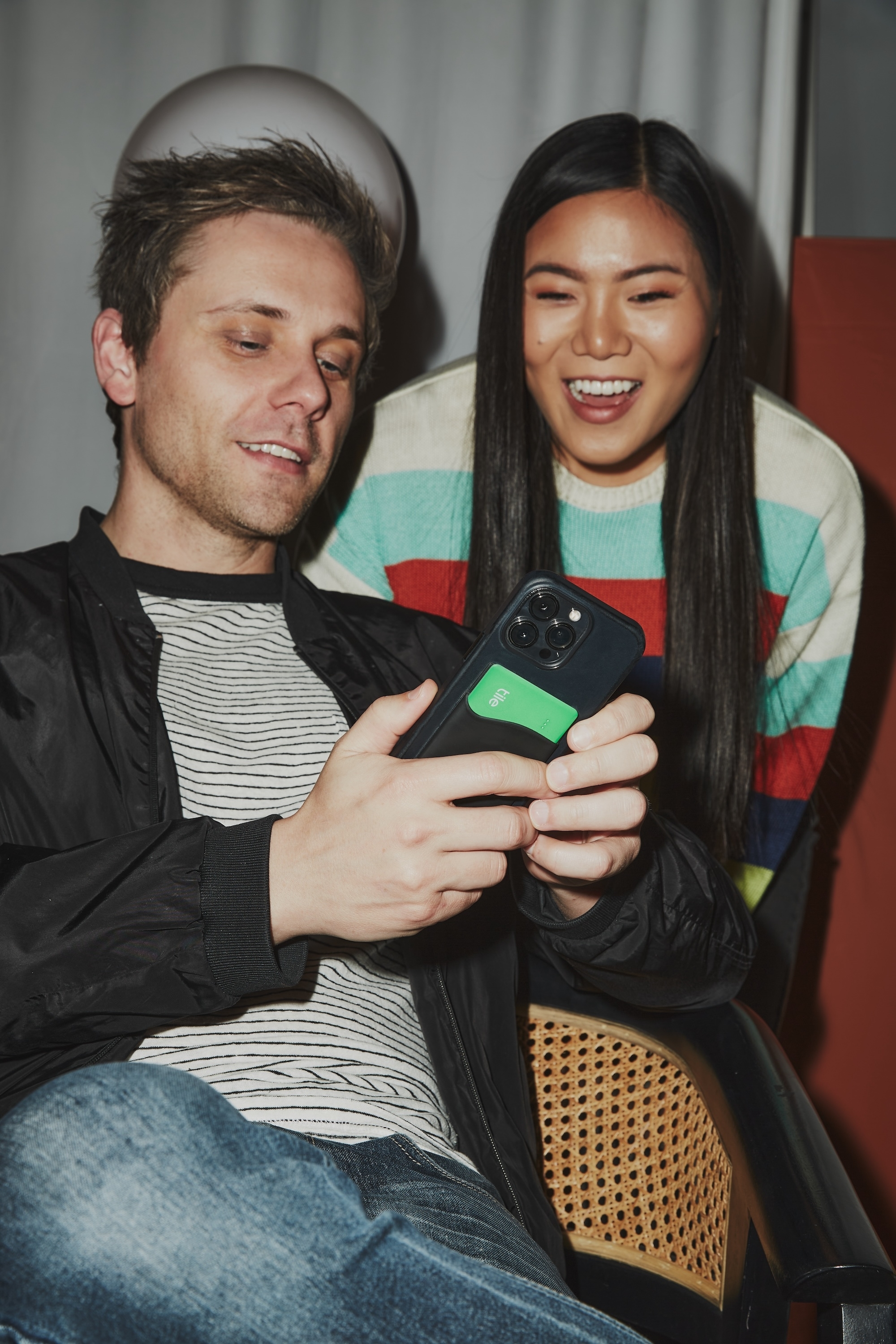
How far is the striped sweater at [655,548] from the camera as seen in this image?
1407mm

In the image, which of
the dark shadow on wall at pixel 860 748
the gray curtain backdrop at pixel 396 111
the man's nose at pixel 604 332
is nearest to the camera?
the man's nose at pixel 604 332

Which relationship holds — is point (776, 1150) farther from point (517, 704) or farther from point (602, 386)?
point (602, 386)

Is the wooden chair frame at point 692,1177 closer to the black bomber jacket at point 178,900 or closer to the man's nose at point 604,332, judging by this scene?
the black bomber jacket at point 178,900

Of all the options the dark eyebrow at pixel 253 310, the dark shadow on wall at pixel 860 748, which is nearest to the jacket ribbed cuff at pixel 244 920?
the dark eyebrow at pixel 253 310

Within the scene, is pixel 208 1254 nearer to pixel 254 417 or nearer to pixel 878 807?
pixel 254 417

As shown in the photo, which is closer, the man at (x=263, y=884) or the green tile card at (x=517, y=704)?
the man at (x=263, y=884)

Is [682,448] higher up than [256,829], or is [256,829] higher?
[682,448]

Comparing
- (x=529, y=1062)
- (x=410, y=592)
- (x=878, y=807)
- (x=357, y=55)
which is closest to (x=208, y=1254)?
(x=529, y=1062)

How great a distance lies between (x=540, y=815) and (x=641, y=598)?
0.79m

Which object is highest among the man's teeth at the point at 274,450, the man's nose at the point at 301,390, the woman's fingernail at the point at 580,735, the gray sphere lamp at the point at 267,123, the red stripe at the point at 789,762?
the gray sphere lamp at the point at 267,123

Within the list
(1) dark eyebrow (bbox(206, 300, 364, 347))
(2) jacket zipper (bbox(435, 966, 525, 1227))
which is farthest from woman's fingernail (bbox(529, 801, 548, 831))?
(1) dark eyebrow (bbox(206, 300, 364, 347))

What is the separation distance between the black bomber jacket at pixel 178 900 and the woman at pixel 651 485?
25cm

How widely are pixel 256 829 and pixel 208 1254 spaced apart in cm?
25

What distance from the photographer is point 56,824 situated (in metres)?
0.92
